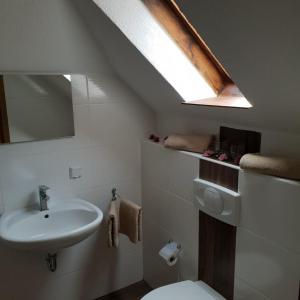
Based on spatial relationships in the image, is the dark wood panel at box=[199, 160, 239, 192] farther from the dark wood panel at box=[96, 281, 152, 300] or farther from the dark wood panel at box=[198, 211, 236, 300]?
the dark wood panel at box=[96, 281, 152, 300]

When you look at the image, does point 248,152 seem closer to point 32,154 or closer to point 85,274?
point 32,154

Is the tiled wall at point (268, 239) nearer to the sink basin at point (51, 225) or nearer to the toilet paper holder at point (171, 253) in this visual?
the toilet paper holder at point (171, 253)

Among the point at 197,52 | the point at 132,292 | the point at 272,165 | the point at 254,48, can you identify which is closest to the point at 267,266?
the point at 272,165

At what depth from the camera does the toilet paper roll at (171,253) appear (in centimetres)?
204

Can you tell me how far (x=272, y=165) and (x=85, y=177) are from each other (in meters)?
1.22

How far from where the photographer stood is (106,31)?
5.83 ft

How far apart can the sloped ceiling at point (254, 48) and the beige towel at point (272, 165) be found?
0.16 m

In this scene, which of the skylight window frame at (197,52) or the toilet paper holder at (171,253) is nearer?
the skylight window frame at (197,52)

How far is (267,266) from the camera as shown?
5.12 ft

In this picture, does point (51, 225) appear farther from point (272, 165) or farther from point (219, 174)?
point (272, 165)

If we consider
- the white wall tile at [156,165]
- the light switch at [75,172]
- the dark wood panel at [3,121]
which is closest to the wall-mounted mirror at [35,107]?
the dark wood panel at [3,121]

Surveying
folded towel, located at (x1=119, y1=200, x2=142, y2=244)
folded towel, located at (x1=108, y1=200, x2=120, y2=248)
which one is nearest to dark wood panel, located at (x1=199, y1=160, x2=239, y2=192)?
folded towel, located at (x1=119, y1=200, x2=142, y2=244)

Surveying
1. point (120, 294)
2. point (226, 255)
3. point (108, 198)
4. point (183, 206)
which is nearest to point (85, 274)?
point (120, 294)

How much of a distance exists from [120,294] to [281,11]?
2.23 m
